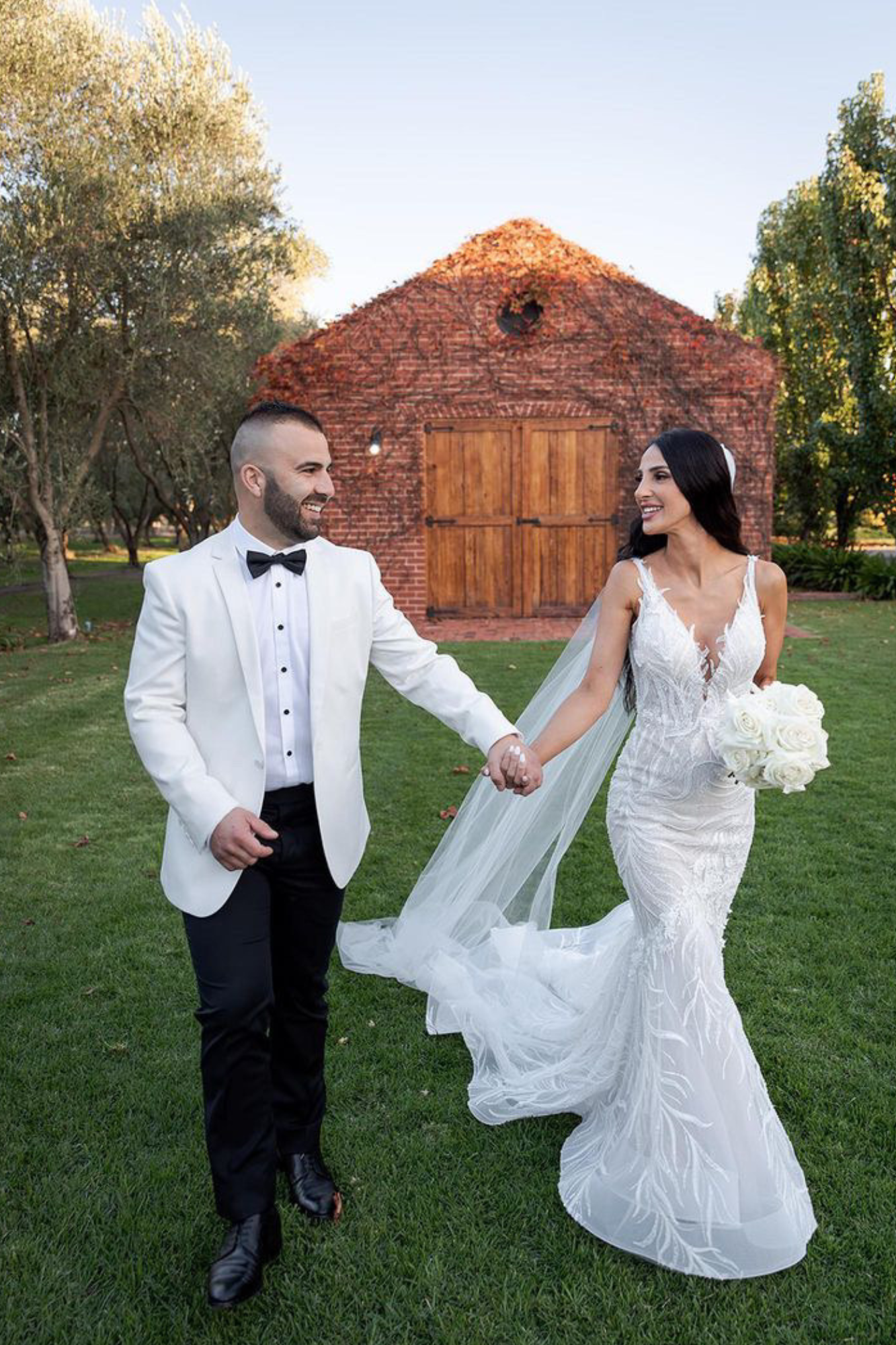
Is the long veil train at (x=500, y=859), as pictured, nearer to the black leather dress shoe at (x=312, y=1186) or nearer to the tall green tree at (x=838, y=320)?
the black leather dress shoe at (x=312, y=1186)

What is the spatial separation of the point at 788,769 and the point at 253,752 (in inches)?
61.7

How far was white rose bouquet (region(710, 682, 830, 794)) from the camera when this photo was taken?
2979 mm

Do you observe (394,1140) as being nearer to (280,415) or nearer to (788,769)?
(788,769)

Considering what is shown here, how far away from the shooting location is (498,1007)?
4254 mm

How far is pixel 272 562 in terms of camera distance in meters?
2.91

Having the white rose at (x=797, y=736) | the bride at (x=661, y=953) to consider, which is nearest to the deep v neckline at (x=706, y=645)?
the bride at (x=661, y=953)

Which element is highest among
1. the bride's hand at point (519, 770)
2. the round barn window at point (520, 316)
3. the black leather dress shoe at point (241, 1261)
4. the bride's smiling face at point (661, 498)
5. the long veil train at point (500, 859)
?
the round barn window at point (520, 316)

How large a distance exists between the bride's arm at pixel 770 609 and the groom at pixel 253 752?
4.70ft

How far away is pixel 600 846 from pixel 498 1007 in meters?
2.53

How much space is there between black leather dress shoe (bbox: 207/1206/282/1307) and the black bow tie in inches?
72.9

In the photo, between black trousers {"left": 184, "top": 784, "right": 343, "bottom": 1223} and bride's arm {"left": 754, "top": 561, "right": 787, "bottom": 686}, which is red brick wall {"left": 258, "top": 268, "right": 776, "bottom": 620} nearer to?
bride's arm {"left": 754, "top": 561, "right": 787, "bottom": 686}

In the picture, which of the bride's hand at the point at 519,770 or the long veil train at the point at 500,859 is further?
the long veil train at the point at 500,859

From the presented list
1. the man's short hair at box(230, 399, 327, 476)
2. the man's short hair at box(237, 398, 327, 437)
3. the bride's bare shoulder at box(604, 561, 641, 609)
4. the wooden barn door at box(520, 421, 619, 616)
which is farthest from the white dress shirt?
the wooden barn door at box(520, 421, 619, 616)

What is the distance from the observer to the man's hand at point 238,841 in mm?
2629
